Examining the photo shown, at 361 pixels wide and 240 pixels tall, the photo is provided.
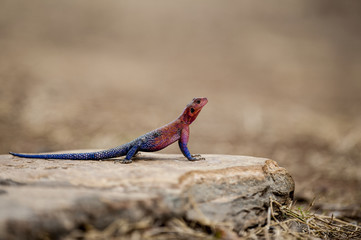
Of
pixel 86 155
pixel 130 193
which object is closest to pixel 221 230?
pixel 130 193

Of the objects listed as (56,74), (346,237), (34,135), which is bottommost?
(346,237)

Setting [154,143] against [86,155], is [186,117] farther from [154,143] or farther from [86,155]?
[86,155]

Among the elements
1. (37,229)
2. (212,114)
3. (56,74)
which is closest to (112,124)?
(212,114)

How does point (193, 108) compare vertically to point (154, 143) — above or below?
above

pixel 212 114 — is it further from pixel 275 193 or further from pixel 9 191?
pixel 9 191

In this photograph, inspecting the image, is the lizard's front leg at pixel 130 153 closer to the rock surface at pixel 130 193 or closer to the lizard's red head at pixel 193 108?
the rock surface at pixel 130 193
